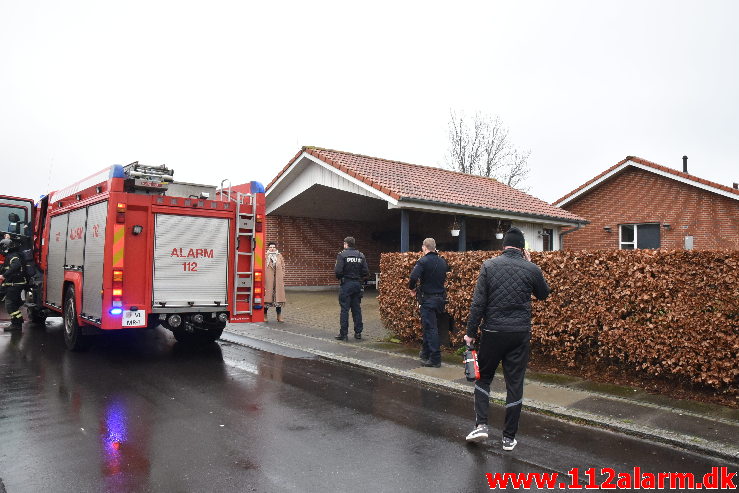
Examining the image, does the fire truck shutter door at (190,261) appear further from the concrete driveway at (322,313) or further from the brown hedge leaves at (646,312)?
the brown hedge leaves at (646,312)

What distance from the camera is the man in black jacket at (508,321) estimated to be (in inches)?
191

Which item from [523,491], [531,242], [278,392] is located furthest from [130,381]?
[531,242]

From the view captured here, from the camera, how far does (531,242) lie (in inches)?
703

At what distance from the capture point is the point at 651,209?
2028 cm

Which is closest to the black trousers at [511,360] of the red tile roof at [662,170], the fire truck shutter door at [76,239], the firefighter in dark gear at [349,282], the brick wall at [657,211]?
the firefighter in dark gear at [349,282]

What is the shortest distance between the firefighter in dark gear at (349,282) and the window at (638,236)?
13.3 m

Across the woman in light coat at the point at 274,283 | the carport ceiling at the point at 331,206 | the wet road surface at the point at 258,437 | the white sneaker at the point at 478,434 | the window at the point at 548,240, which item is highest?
the carport ceiling at the point at 331,206

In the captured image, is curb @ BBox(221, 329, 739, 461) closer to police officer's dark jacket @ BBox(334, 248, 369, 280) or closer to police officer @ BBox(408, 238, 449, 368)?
police officer @ BBox(408, 238, 449, 368)

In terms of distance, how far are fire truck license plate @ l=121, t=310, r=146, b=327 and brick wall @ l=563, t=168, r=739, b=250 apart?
14772 millimetres

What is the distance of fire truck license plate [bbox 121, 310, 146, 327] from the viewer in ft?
25.8

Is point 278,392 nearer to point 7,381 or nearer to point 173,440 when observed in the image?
point 173,440

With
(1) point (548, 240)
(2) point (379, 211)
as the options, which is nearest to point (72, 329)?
(2) point (379, 211)

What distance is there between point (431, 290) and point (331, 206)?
12096 millimetres

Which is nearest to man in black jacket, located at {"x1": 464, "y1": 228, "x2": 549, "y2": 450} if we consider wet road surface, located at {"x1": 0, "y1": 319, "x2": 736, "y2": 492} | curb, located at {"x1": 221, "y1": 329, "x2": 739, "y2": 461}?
wet road surface, located at {"x1": 0, "y1": 319, "x2": 736, "y2": 492}
